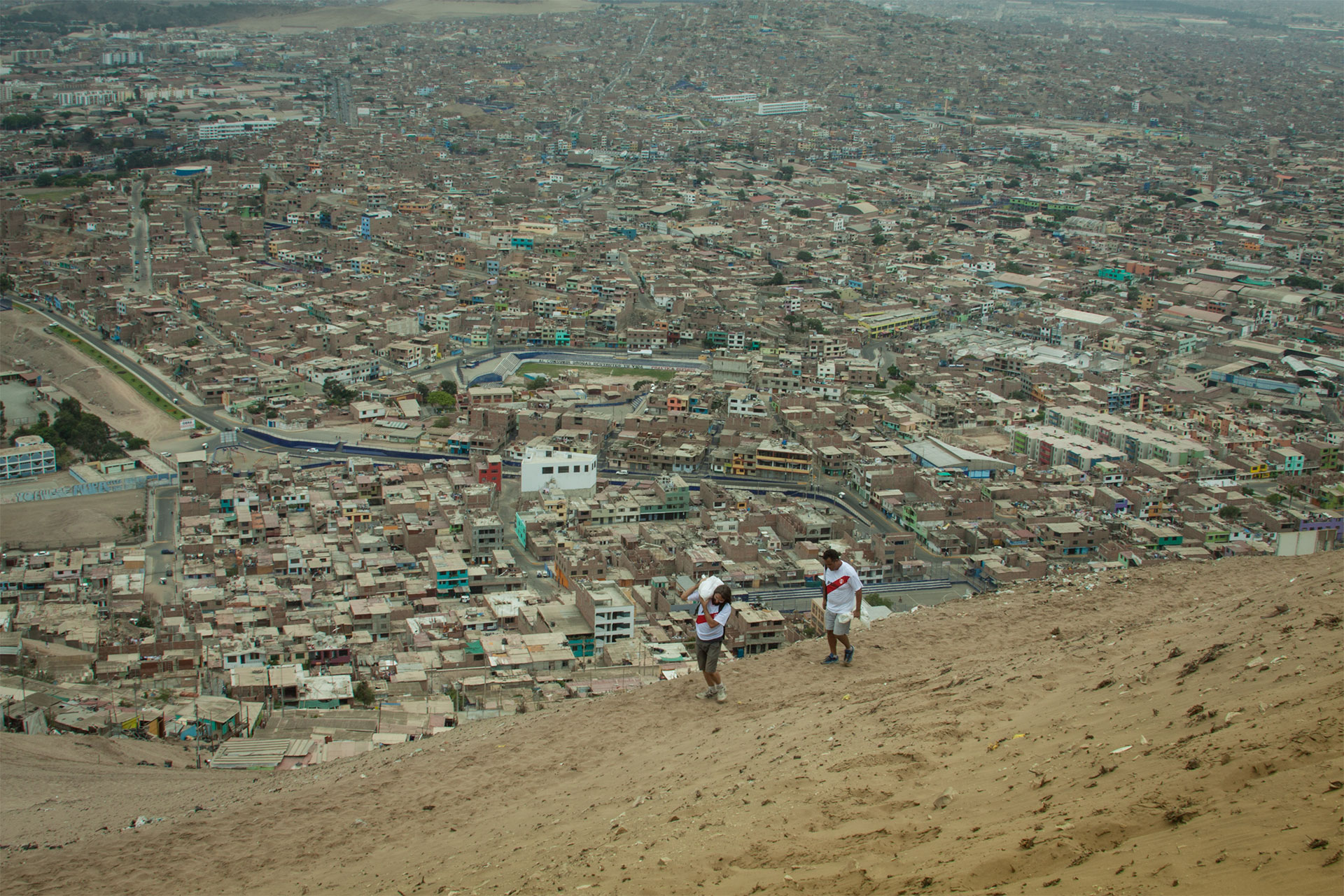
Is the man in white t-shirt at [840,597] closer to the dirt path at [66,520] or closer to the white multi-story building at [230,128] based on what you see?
the dirt path at [66,520]

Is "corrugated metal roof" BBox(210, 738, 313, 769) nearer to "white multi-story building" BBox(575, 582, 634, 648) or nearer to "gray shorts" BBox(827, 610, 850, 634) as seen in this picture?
"gray shorts" BBox(827, 610, 850, 634)

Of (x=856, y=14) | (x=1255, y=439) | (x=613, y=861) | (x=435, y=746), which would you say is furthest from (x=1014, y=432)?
(x=856, y=14)

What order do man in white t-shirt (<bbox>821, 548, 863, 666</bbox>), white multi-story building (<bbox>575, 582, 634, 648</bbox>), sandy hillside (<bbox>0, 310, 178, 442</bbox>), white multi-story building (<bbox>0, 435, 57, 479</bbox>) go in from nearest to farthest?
man in white t-shirt (<bbox>821, 548, 863, 666</bbox>) < white multi-story building (<bbox>575, 582, 634, 648</bbox>) < white multi-story building (<bbox>0, 435, 57, 479</bbox>) < sandy hillside (<bbox>0, 310, 178, 442</bbox>)

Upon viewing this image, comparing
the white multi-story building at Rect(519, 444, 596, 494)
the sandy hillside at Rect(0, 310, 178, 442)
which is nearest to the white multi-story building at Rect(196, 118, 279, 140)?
the sandy hillside at Rect(0, 310, 178, 442)

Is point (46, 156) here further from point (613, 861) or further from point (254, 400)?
point (613, 861)

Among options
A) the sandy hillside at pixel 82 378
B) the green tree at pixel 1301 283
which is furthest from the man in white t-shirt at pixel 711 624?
the green tree at pixel 1301 283

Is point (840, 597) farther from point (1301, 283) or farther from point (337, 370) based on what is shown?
point (1301, 283)

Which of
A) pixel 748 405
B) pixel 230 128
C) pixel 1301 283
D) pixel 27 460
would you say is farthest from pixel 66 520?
pixel 230 128
